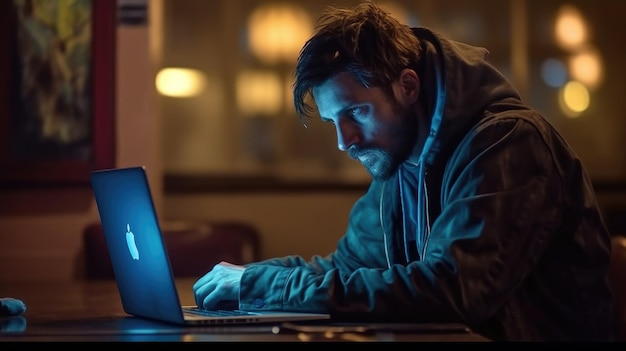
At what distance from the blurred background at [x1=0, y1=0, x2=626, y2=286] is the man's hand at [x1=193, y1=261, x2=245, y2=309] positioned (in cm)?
355

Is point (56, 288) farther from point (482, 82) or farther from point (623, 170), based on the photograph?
point (623, 170)

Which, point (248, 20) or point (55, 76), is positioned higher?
point (248, 20)

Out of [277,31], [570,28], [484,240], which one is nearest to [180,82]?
[277,31]

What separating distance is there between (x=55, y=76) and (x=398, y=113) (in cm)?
227

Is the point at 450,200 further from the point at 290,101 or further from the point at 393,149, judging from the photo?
the point at 290,101

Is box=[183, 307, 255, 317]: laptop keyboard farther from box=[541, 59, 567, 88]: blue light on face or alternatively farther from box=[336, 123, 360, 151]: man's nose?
box=[541, 59, 567, 88]: blue light on face

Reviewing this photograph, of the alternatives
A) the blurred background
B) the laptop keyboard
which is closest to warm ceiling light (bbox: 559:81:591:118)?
the blurred background

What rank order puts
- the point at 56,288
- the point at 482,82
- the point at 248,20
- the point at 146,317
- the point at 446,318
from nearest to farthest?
the point at 446,318, the point at 146,317, the point at 482,82, the point at 56,288, the point at 248,20

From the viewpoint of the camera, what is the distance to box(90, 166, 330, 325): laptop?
139 cm

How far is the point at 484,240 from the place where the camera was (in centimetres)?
147

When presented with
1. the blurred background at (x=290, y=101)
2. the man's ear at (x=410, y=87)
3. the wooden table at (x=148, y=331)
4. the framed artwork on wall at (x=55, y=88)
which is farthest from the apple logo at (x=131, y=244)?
the blurred background at (x=290, y=101)

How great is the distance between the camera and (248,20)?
18.2 feet

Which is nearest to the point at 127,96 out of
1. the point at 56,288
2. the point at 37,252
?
the point at 37,252

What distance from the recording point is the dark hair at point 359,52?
1731 mm
